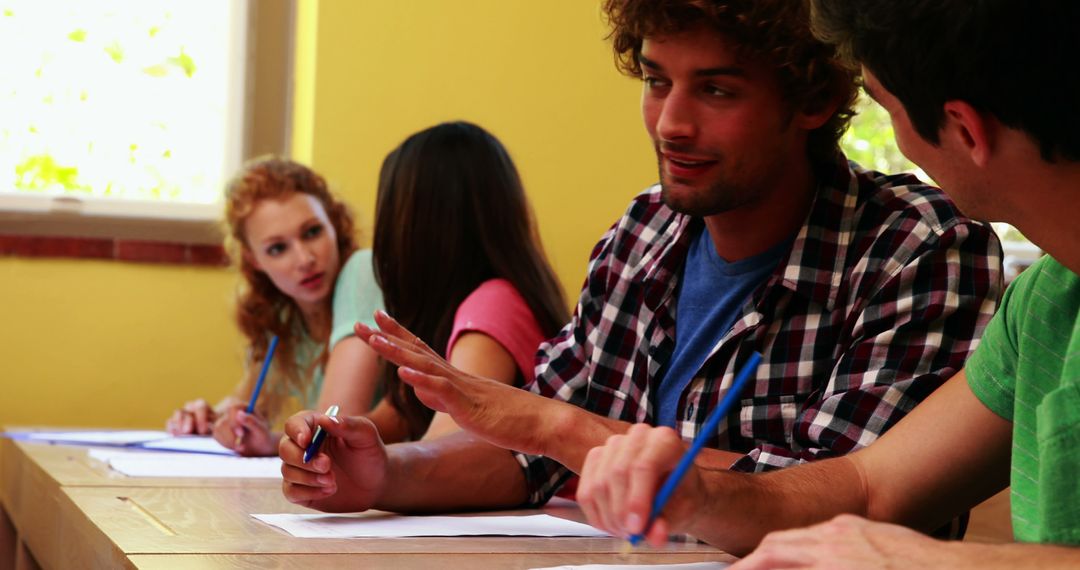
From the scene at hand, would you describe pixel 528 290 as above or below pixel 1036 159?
below

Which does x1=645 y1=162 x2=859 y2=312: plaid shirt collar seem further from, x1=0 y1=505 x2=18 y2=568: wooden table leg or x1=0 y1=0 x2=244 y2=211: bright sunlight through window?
x1=0 y1=0 x2=244 y2=211: bright sunlight through window

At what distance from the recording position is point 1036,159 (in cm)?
93

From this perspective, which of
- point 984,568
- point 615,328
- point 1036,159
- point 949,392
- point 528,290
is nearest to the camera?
point 984,568

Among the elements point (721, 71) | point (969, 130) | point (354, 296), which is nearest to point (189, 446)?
point (354, 296)

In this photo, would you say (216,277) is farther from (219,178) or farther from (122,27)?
(122,27)

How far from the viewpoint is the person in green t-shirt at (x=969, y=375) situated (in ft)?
2.88

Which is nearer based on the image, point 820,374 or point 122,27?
point 820,374

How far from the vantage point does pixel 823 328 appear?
1460 mm

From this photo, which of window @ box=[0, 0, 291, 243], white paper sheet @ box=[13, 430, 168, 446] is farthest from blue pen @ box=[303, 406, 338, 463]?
window @ box=[0, 0, 291, 243]

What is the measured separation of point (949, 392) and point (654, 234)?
0.62m

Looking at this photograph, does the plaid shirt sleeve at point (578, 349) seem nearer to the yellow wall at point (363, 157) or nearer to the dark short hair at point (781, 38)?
the dark short hair at point (781, 38)

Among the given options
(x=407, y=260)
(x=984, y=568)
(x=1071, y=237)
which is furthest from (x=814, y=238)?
(x=407, y=260)

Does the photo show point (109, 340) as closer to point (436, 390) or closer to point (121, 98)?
point (121, 98)

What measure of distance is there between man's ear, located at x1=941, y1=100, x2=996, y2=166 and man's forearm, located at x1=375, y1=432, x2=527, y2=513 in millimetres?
739
